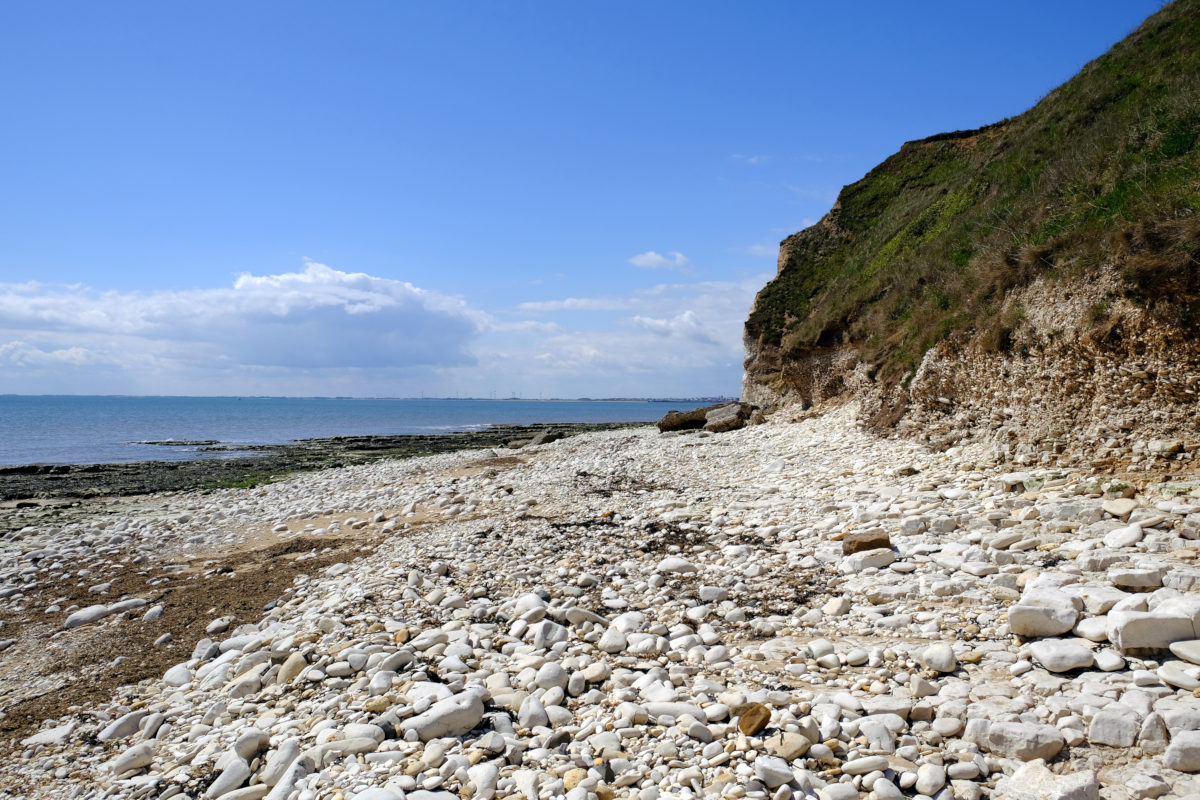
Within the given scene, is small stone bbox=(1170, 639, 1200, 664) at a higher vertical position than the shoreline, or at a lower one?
higher

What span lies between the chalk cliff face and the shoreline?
20878 mm

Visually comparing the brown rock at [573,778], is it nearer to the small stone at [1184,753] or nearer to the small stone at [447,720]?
the small stone at [447,720]

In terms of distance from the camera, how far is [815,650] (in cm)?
471

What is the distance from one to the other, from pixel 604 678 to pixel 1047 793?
8.95 feet

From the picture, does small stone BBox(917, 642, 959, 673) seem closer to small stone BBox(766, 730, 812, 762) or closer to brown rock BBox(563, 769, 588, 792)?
small stone BBox(766, 730, 812, 762)

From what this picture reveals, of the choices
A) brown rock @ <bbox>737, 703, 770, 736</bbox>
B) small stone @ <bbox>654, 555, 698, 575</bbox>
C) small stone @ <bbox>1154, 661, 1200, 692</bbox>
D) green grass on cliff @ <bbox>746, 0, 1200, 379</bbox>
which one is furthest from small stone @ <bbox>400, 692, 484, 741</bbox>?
green grass on cliff @ <bbox>746, 0, 1200, 379</bbox>

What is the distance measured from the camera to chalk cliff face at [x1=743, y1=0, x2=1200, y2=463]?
25.0 feet

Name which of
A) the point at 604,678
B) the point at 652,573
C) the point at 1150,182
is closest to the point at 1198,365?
the point at 1150,182

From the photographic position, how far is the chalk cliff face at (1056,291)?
25.0ft

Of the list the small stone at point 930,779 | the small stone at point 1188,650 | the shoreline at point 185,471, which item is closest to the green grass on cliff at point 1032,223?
the small stone at point 1188,650

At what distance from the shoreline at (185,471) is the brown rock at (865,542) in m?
21.3

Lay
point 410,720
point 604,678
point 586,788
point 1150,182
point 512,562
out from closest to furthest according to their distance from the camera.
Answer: point 586,788 < point 410,720 < point 604,678 < point 512,562 < point 1150,182

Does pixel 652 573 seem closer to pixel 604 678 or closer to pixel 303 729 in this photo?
pixel 604 678

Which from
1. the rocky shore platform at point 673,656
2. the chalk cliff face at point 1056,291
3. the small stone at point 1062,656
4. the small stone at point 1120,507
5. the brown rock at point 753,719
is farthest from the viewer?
the chalk cliff face at point 1056,291
